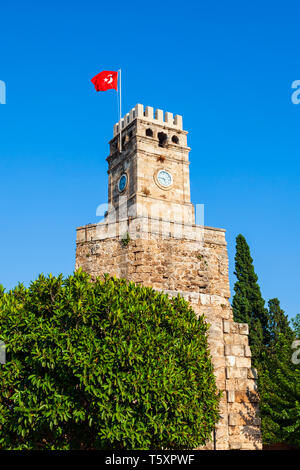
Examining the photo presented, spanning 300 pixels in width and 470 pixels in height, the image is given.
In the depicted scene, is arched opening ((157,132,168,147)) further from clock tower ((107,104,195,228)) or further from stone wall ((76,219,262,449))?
stone wall ((76,219,262,449))

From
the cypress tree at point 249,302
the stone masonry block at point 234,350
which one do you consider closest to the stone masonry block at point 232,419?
the stone masonry block at point 234,350

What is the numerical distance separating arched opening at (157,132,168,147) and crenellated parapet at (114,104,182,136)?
1.10 m

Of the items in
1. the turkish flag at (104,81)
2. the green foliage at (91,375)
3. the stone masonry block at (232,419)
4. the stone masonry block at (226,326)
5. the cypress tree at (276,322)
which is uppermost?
the turkish flag at (104,81)

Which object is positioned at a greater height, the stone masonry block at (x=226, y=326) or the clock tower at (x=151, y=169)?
the clock tower at (x=151, y=169)

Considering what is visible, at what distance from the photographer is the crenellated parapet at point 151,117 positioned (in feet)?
144

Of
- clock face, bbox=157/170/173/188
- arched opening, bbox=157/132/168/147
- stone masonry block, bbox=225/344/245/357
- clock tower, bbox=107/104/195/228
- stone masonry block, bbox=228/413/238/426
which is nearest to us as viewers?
stone masonry block, bbox=228/413/238/426

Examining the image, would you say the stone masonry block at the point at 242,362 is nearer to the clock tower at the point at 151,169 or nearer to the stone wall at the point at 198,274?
the stone wall at the point at 198,274

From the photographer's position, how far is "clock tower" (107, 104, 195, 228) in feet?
135

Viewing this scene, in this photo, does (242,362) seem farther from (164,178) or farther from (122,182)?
(122,182)

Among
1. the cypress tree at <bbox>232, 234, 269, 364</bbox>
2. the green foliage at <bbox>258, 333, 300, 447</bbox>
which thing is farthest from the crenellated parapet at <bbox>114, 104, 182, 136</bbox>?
the green foliage at <bbox>258, 333, 300, 447</bbox>

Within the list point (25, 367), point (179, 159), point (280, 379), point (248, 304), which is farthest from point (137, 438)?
point (179, 159)

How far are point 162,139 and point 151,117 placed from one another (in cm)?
250

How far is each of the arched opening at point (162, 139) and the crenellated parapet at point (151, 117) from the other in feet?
3.62
